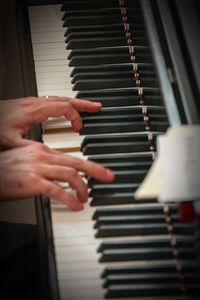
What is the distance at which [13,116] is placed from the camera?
1.71 meters

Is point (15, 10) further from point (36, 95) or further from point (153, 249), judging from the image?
point (153, 249)

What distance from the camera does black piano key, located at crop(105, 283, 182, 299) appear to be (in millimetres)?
1339

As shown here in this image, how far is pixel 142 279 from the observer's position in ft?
4.44

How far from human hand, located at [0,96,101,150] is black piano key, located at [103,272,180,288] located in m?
0.59

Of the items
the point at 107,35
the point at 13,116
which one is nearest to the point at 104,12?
the point at 107,35

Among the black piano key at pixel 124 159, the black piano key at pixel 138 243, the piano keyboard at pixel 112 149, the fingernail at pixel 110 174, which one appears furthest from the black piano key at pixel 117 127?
the black piano key at pixel 138 243

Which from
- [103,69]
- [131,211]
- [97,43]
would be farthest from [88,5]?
[131,211]

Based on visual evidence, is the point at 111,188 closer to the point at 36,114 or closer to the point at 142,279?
the point at 142,279

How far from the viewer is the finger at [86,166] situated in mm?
1479

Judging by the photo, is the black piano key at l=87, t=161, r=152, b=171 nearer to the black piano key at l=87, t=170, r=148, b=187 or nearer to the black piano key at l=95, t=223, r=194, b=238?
the black piano key at l=87, t=170, r=148, b=187

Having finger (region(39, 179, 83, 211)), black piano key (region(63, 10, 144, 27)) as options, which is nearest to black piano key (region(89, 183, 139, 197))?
finger (region(39, 179, 83, 211))

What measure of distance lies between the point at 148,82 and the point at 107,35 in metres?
0.37

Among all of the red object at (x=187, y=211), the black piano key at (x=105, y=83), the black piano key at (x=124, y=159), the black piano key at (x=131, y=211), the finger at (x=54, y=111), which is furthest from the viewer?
the black piano key at (x=105, y=83)

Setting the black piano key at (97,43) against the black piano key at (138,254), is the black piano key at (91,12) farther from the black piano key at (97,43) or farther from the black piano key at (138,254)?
the black piano key at (138,254)
